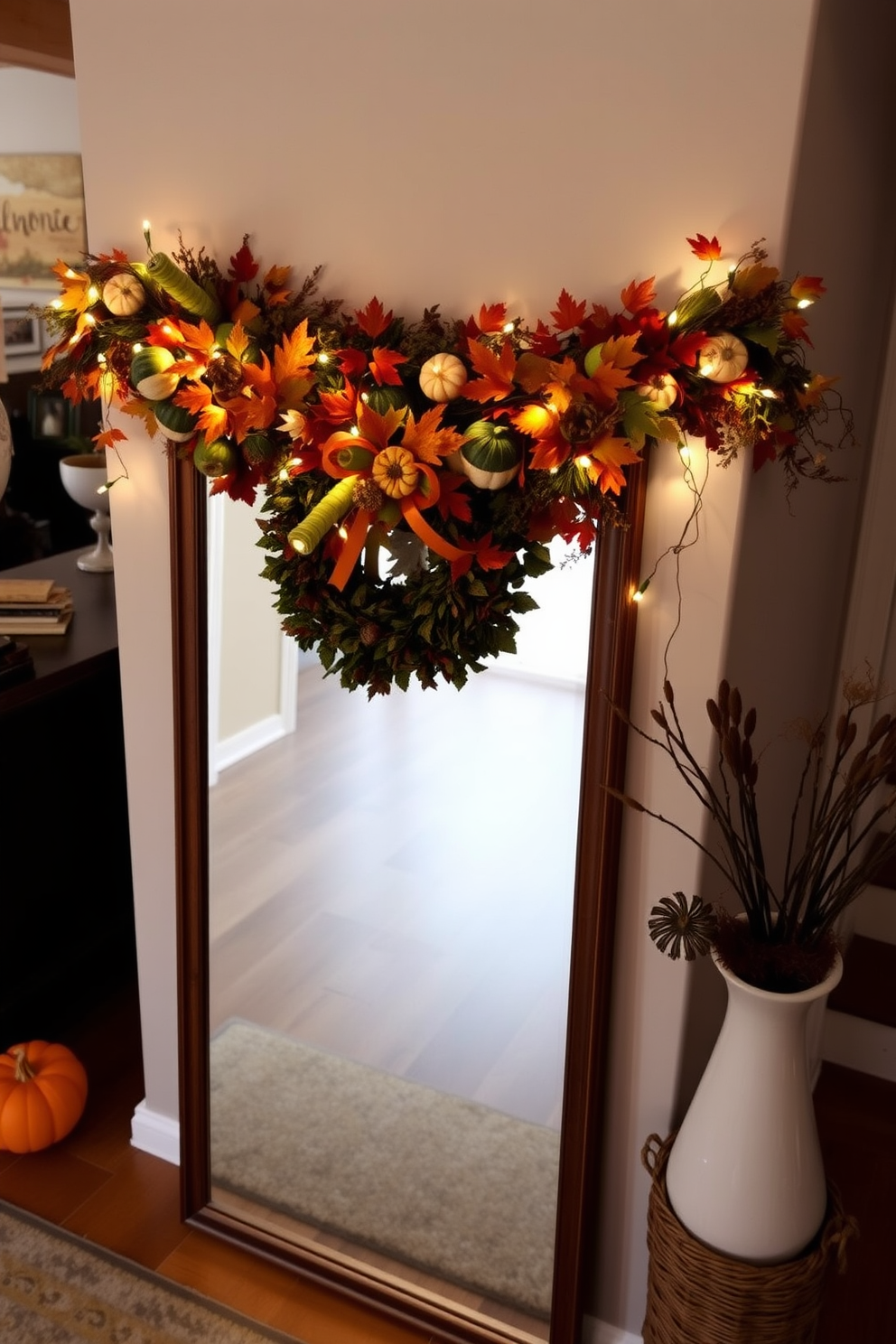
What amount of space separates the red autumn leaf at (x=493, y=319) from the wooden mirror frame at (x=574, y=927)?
0.26 m

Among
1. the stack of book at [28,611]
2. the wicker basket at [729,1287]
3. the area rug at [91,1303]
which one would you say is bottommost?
the area rug at [91,1303]

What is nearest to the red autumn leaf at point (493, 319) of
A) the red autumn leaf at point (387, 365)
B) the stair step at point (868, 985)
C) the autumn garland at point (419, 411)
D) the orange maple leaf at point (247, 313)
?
the autumn garland at point (419, 411)

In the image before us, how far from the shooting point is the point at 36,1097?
91.7 inches

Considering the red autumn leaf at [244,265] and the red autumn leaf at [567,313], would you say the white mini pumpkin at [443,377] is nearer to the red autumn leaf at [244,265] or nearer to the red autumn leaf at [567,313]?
the red autumn leaf at [567,313]

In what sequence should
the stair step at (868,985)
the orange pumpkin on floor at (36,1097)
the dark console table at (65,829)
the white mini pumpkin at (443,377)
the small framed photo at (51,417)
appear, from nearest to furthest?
the white mini pumpkin at (443,377) < the orange pumpkin on floor at (36,1097) < the dark console table at (65,829) < the stair step at (868,985) < the small framed photo at (51,417)

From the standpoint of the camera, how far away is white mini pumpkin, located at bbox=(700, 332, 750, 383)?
1.42m

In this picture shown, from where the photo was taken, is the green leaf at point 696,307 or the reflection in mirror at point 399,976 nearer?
the green leaf at point 696,307

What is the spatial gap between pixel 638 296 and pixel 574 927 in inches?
35.5

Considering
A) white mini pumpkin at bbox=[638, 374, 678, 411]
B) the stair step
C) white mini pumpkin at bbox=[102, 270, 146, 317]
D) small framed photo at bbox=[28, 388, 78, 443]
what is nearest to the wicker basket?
the stair step

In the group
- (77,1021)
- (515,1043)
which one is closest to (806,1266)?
(515,1043)

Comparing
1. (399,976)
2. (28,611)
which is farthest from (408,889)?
(28,611)

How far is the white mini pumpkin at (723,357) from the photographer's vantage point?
142cm

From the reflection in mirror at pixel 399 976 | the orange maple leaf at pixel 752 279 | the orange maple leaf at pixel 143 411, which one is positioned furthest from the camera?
the reflection in mirror at pixel 399 976

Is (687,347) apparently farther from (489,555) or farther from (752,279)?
(489,555)
